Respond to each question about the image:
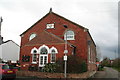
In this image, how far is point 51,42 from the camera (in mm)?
23172

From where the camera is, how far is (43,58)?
2333 cm

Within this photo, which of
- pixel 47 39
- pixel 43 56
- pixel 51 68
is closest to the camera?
pixel 51 68

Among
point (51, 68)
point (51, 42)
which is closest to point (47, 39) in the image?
point (51, 42)

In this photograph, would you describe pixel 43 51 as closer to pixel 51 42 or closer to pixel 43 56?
pixel 43 56

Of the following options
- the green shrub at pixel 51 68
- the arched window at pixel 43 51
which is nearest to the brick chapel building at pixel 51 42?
the arched window at pixel 43 51

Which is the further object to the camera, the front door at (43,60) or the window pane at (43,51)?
the window pane at (43,51)

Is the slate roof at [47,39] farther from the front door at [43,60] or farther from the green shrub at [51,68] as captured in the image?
the green shrub at [51,68]

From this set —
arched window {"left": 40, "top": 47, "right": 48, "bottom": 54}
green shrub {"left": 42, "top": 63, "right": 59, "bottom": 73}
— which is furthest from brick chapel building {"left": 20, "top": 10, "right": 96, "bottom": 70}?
green shrub {"left": 42, "top": 63, "right": 59, "bottom": 73}

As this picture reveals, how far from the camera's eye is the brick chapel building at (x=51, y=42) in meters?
23.0

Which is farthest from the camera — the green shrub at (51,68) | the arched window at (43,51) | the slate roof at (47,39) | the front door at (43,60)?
the arched window at (43,51)

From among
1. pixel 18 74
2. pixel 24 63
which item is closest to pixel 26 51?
pixel 24 63

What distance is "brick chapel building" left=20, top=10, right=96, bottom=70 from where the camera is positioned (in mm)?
22984

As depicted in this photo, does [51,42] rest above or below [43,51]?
above

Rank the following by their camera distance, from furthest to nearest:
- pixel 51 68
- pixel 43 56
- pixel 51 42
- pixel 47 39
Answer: pixel 47 39 < pixel 43 56 < pixel 51 42 < pixel 51 68
